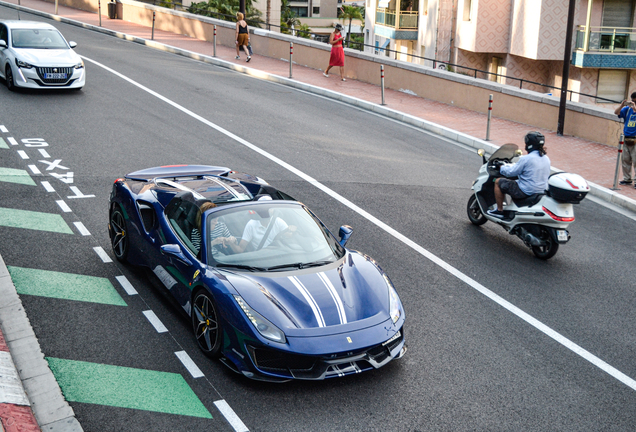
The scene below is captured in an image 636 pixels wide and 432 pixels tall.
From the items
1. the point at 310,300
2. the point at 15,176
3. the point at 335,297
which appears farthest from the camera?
the point at 15,176

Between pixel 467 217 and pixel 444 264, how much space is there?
2.34 meters

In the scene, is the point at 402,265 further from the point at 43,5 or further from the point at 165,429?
the point at 43,5

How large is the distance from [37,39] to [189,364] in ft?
49.6

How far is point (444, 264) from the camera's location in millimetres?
9523

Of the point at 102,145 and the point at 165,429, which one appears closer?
the point at 165,429

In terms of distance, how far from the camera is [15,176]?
1209cm

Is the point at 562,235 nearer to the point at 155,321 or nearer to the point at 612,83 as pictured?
the point at 155,321

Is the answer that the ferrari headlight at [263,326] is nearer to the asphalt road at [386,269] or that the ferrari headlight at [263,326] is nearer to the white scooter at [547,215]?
the asphalt road at [386,269]

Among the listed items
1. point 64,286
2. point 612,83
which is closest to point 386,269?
point 64,286

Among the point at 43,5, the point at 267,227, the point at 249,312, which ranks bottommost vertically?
the point at 249,312

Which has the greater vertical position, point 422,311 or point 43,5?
point 43,5

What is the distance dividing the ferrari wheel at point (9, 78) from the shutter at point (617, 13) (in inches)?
968

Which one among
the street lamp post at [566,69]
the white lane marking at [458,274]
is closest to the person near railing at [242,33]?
the white lane marking at [458,274]

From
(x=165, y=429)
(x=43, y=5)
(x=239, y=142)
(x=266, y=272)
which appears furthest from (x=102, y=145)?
(x=43, y=5)
